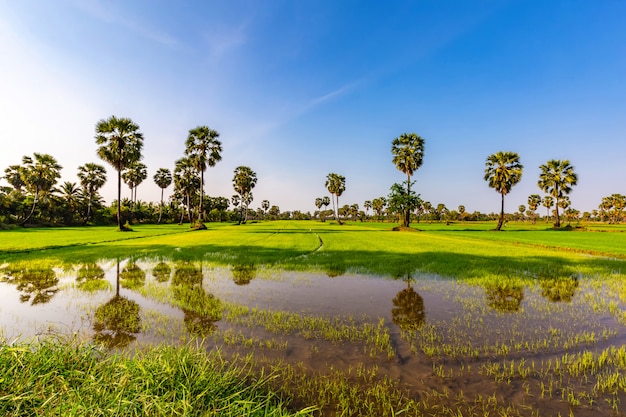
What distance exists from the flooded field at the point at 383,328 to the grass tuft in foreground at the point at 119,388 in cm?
80

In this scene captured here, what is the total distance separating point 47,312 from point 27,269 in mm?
10039

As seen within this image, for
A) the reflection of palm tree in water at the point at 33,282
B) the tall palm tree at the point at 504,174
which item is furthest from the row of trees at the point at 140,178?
the reflection of palm tree in water at the point at 33,282

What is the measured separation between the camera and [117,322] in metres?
7.65

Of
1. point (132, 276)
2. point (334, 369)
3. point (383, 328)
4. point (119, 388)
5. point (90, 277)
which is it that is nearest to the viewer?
point (119, 388)

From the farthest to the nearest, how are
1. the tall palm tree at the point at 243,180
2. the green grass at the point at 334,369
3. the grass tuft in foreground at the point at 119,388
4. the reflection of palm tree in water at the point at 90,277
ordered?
the tall palm tree at the point at 243,180
the reflection of palm tree in water at the point at 90,277
the green grass at the point at 334,369
the grass tuft in foreground at the point at 119,388

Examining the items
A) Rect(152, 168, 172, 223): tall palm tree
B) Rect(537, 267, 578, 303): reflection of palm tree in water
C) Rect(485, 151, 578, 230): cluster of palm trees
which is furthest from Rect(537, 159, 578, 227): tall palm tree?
Rect(152, 168, 172, 223): tall palm tree

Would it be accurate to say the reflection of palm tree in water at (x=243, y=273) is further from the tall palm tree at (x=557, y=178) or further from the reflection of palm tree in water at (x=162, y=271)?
the tall palm tree at (x=557, y=178)

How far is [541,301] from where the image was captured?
1012 cm

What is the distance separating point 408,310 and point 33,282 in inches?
644

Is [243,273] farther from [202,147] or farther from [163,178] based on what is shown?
[163,178]

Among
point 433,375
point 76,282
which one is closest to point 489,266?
point 433,375

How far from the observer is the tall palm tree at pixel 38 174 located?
188ft

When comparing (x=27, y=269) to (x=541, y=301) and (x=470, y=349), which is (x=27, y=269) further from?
(x=541, y=301)

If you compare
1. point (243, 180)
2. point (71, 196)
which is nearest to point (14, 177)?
point (71, 196)
